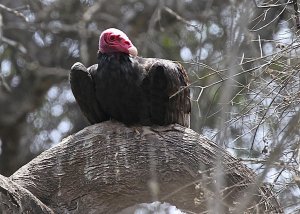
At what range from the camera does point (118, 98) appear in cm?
409

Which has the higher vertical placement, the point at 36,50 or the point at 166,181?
the point at 36,50

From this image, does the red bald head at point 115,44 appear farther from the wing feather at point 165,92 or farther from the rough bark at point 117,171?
the rough bark at point 117,171

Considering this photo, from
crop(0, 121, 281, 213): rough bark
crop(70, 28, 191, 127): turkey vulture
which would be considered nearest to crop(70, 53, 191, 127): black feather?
crop(70, 28, 191, 127): turkey vulture

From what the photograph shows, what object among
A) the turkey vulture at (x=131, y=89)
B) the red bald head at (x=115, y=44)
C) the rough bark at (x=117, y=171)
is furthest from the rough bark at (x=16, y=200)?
the red bald head at (x=115, y=44)

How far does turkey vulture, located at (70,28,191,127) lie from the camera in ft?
13.1

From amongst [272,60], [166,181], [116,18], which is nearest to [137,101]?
[166,181]

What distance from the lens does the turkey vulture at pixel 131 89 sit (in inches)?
157

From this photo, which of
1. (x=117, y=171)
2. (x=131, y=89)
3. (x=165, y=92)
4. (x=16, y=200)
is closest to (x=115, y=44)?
(x=131, y=89)

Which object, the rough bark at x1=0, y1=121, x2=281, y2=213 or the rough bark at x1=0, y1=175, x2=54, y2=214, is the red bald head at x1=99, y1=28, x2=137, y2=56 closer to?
the rough bark at x1=0, y1=121, x2=281, y2=213

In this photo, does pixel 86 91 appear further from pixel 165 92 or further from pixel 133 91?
pixel 165 92

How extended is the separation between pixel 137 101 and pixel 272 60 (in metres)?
1.07

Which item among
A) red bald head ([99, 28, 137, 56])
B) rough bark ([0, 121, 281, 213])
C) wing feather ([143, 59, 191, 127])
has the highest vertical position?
red bald head ([99, 28, 137, 56])

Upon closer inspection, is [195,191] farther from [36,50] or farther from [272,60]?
[36,50]

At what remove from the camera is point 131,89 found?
410 centimetres
